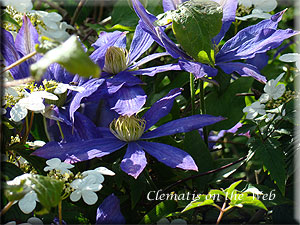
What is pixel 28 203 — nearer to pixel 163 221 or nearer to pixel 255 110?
pixel 163 221

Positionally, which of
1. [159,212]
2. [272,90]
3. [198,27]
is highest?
[198,27]

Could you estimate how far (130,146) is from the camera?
65 centimetres

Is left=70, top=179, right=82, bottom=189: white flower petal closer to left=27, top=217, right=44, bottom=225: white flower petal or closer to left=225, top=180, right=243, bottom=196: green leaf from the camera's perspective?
left=27, top=217, right=44, bottom=225: white flower petal

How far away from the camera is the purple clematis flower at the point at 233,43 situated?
635mm

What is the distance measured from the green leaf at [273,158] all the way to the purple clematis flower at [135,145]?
101 mm

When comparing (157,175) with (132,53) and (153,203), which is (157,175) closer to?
(153,203)

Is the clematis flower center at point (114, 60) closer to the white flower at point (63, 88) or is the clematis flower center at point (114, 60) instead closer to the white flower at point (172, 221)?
the white flower at point (63, 88)

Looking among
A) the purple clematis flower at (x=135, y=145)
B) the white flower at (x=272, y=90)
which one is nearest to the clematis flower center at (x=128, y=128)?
the purple clematis flower at (x=135, y=145)

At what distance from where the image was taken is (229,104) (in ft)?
2.67

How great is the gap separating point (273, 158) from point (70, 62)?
401 millimetres

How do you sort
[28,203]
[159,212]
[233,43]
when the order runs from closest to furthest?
1. [28,203]
2. [159,212]
3. [233,43]

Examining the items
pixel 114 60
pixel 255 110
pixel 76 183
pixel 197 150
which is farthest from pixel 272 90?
pixel 76 183

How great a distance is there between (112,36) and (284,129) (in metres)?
0.32

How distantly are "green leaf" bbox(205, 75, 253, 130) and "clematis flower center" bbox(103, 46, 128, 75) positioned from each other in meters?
0.20
